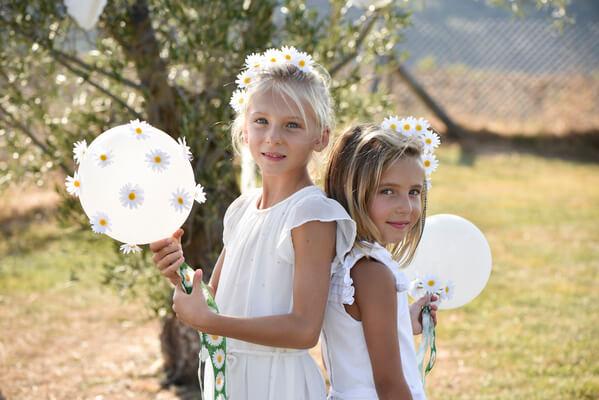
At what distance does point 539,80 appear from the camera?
41.3ft

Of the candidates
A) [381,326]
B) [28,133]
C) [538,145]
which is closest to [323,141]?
[381,326]

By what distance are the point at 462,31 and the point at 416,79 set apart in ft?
5.12

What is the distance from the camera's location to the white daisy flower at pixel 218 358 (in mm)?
2283

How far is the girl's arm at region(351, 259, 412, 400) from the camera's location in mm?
2217

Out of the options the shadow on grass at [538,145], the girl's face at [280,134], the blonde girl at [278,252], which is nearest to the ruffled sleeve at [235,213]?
the blonde girl at [278,252]

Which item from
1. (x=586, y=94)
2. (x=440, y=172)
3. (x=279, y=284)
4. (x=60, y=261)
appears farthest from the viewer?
(x=586, y=94)

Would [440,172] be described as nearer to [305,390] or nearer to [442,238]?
[442,238]

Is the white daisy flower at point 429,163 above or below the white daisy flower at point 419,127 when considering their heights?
below

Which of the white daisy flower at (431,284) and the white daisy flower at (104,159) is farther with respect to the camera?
the white daisy flower at (431,284)

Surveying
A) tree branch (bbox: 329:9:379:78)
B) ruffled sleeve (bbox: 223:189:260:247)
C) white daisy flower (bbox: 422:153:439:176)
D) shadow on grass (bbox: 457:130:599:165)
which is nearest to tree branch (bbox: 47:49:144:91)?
tree branch (bbox: 329:9:379:78)

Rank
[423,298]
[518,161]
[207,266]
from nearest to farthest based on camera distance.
Answer: 1. [423,298]
2. [207,266]
3. [518,161]

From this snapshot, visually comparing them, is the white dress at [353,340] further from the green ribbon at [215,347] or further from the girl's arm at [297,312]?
the green ribbon at [215,347]

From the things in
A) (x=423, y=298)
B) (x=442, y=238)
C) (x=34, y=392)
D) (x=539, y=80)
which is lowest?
(x=34, y=392)

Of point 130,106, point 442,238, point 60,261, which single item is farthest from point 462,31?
point 442,238
